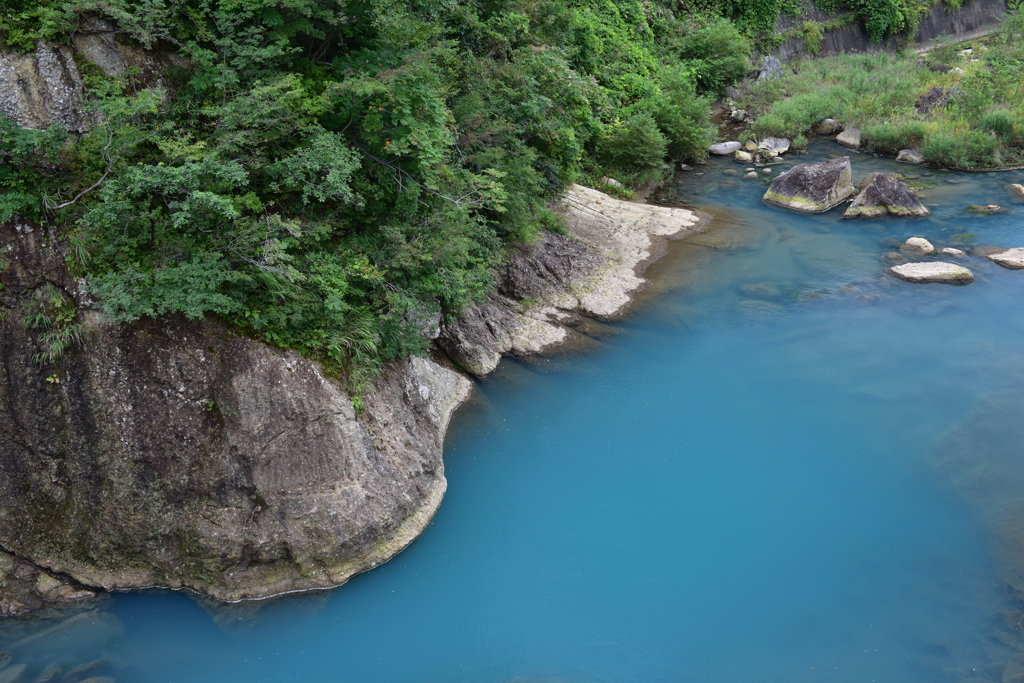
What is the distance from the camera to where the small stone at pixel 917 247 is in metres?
14.6

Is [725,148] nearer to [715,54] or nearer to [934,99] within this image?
[715,54]

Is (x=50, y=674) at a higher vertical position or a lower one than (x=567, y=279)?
lower

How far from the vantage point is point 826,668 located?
6910 mm

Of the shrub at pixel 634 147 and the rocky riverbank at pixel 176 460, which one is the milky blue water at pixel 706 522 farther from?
the shrub at pixel 634 147

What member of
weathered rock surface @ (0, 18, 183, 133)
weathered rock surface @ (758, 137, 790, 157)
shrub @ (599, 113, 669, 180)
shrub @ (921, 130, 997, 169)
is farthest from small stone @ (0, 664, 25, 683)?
shrub @ (921, 130, 997, 169)

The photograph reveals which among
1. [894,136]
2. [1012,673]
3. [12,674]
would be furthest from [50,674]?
[894,136]

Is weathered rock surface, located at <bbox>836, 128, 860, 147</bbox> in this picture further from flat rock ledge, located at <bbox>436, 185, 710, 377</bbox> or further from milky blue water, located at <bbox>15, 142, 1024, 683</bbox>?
milky blue water, located at <bbox>15, 142, 1024, 683</bbox>

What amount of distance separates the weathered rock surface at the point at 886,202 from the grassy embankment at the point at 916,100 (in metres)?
3.67

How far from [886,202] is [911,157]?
432 cm

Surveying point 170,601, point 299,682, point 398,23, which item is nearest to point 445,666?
point 299,682

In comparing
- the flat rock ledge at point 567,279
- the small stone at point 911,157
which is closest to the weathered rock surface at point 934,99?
the small stone at point 911,157

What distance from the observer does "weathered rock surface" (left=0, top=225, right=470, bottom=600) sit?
7090mm

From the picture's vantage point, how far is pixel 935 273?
1362cm

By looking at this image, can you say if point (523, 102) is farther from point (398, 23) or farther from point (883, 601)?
point (883, 601)
